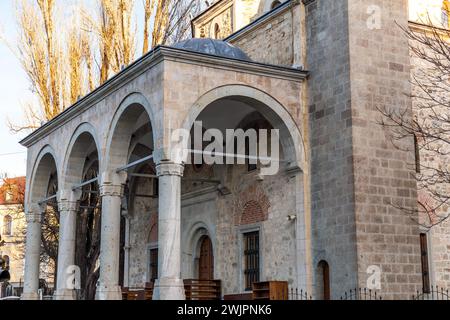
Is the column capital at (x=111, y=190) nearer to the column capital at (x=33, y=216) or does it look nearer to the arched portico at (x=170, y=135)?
the arched portico at (x=170, y=135)

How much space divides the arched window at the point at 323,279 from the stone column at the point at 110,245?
3640 mm

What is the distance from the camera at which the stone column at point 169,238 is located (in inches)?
404

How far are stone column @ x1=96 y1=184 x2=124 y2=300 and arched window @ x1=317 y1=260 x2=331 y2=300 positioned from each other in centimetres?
364

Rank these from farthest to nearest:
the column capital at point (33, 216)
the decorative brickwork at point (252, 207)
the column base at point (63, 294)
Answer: the column capital at point (33, 216) → the column base at point (63, 294) → the decorative brickwork at point (252, 207)

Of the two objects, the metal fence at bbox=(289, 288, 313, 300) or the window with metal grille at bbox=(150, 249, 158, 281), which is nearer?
the metal fence at bbox=(289, 288, 313, 300)

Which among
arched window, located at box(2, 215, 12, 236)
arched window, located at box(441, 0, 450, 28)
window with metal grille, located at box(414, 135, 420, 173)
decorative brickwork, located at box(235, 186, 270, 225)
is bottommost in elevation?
decorative brickwork, located at box(235, 186, 270, 225)

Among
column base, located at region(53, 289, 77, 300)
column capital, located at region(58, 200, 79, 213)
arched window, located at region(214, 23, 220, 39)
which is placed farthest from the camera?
arched window, located at region(214, 23, 220, 39)

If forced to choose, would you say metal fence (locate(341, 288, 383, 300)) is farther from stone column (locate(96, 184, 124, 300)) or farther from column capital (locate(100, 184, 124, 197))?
column capital (locate(100, 184, 124, 197))

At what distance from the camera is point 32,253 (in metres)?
16.3

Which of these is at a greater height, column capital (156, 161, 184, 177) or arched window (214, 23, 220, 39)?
arched window (214, 23, 220, 39)

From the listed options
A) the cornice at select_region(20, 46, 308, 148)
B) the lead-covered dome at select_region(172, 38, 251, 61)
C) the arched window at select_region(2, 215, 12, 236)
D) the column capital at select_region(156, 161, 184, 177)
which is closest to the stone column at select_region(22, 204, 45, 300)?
the cornice at select_region(20, 46, 308, 148)

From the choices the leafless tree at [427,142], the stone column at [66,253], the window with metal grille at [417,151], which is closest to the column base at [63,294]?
the stone column at [66,253]

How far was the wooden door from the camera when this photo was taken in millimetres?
15062
